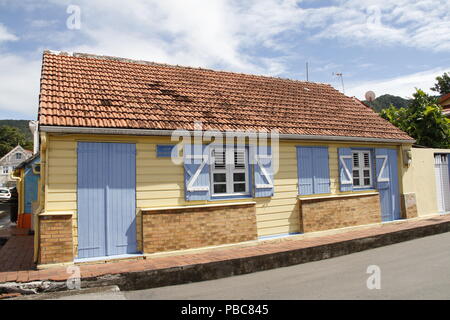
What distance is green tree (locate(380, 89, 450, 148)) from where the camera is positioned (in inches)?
637

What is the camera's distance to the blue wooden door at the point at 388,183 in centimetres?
1132

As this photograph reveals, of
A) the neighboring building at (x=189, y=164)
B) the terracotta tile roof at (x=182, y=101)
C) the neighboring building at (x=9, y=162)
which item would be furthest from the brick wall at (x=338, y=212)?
the neighboring building at (x=9, y=162)

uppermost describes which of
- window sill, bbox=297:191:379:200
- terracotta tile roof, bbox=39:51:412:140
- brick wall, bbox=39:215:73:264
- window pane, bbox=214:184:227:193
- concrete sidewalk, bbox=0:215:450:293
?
terracotta tile roof, bbox=39:51:412:140

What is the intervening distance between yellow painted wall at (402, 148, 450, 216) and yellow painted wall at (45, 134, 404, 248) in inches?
152

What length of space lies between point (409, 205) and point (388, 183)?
1.28 m

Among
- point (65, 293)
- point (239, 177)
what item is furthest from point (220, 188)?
point (65, 293)

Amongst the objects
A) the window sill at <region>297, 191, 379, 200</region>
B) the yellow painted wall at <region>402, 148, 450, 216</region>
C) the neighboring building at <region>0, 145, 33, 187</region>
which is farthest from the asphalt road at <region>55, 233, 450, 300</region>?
the neighboring building at <region>0, 145, 33, 187</region>

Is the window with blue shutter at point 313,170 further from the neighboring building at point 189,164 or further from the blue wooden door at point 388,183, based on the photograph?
the blue wooden door at point 388,183

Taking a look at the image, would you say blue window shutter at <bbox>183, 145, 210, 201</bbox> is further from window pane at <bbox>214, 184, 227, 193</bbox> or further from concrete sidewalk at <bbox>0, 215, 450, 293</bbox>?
concrete sidewalk at <bbox>0, 215, 450, 293</bbox>

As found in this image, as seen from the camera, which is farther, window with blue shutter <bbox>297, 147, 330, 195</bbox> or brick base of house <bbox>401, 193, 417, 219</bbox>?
brick base of house <bbox>401, 193, 417, 219</bbox>

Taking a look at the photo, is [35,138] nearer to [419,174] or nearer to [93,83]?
[93,83]

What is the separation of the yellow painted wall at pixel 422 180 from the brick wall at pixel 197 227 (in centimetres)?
672

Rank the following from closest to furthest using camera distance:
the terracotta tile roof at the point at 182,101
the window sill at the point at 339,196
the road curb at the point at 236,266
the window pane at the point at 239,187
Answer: the road curb at the point at 236,266
the terracotta tile roof at the point at 182,101
the window pane at the point at 239,187
the window sill at the point at 339,196

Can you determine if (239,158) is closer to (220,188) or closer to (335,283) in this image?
(220,188)
